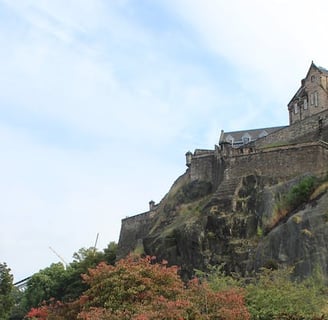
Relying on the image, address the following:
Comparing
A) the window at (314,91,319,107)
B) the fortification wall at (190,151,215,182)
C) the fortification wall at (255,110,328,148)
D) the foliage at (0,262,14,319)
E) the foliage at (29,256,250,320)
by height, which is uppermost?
the window at (314,91,319,107)

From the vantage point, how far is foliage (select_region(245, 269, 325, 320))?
2775 centimetres

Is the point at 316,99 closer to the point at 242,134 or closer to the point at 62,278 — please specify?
the point at 242,134

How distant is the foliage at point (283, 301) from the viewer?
91.0 ft

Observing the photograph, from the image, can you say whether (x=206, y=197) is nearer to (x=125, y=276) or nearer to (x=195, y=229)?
(x=195, y=229)

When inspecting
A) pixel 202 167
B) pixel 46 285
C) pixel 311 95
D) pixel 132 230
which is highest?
pixel 311 95

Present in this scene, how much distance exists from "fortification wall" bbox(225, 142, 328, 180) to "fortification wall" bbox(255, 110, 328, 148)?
434 centimetres

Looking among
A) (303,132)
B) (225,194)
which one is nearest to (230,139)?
(303,132)

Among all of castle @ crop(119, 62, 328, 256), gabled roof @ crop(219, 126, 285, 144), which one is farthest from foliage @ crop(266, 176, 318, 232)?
gabled roof @ crop(219, 126, 285, 144)

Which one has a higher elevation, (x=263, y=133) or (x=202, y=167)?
(x=263, y=133)

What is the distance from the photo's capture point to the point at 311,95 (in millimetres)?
68250

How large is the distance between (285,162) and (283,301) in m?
22.1

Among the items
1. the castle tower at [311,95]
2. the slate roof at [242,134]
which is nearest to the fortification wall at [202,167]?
the castle tower at [311,95]

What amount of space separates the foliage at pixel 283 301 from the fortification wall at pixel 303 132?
24.7 metres

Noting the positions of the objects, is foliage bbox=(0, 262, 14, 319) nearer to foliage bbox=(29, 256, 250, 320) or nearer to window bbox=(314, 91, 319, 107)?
foliage bbox=(29, 256, 250, 320)
